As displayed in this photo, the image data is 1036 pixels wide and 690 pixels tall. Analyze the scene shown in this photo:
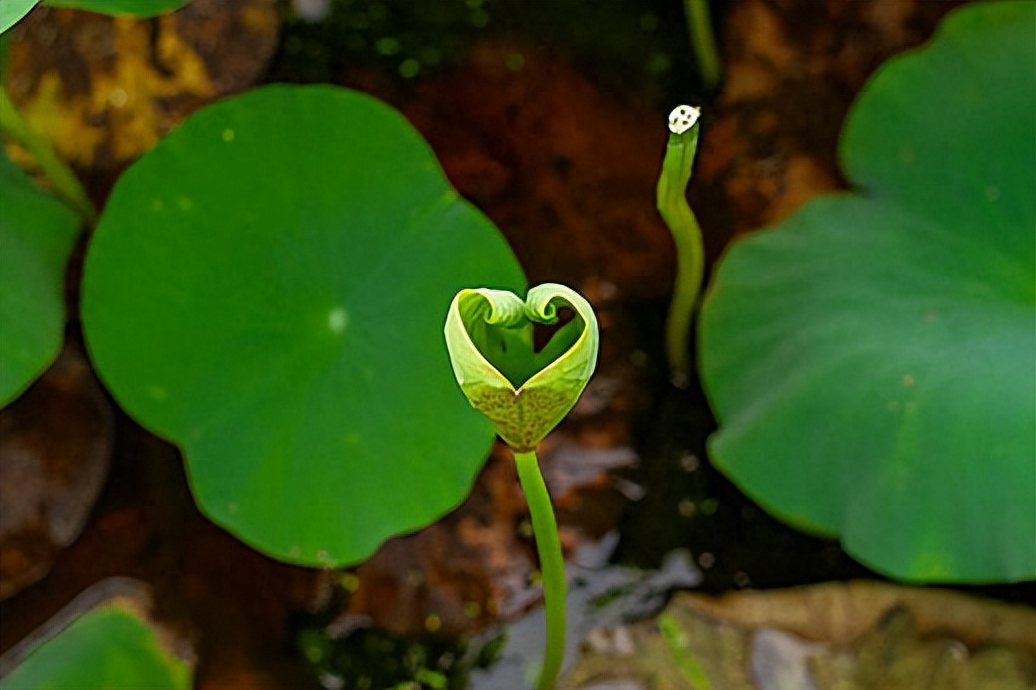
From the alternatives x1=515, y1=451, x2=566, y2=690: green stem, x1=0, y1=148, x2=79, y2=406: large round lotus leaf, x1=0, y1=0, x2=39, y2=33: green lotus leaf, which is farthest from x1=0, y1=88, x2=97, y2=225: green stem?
x1=515, y1=451, x2=566, y2=690: green stem

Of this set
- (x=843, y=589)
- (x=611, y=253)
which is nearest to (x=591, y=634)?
(x=843, y=589)

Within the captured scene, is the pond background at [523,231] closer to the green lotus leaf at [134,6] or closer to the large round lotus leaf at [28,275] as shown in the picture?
the large round lotus leaf at [28,275]

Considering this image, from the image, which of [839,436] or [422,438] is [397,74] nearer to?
[422,438]

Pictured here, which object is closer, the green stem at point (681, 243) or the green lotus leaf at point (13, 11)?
the green lotus leaf at point (13, 11)

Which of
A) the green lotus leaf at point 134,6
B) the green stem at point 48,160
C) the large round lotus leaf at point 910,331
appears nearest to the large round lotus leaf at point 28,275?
the green stem at point 48,160

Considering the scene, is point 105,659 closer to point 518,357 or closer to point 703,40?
point 518,357

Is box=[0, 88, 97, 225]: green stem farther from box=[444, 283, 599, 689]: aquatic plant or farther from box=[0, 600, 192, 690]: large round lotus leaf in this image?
box=[444, 283, 599, 689]: aquatic plant
